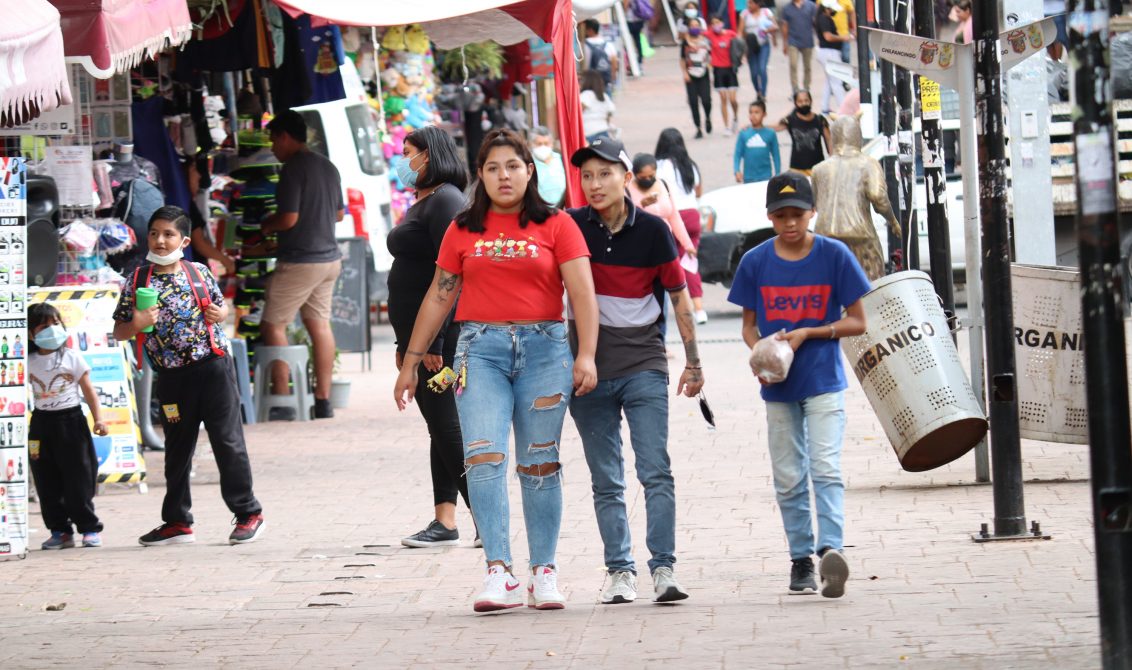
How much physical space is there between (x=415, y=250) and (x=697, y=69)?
24365 millimetres

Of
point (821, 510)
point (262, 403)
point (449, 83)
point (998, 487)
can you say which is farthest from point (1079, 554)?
point (449, 83)

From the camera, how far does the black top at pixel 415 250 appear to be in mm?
8117

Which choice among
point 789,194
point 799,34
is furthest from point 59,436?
point 799,34

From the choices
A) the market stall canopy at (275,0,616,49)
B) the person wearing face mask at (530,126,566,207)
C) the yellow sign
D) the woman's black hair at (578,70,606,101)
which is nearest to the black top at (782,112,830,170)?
the person wearing face mask at (530,126,566,207)

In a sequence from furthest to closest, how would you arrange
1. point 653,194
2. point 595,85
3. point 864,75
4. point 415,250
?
1. point 595,85
2. point 864,75
3. point 653,194
4. point 415,250

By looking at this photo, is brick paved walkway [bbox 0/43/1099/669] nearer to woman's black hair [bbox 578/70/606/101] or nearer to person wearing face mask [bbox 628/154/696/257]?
person wearing face mask [bbox 628/154/696/257]

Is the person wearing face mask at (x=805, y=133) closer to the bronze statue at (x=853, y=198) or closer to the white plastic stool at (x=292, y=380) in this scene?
the bronze statue at (x=853, y=198)

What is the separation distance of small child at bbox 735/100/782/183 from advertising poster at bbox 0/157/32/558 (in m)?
15.9

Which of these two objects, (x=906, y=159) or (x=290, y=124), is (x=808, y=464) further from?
(x=290, y=124)

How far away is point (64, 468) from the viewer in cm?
880

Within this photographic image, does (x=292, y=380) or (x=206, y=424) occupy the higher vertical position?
(x=206, y=424)

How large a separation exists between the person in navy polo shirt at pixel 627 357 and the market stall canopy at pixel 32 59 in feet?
7.82

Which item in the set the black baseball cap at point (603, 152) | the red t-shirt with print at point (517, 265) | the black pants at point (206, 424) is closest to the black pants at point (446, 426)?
the black pants at point (206, 424)

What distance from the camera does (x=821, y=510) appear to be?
22.5 feet
